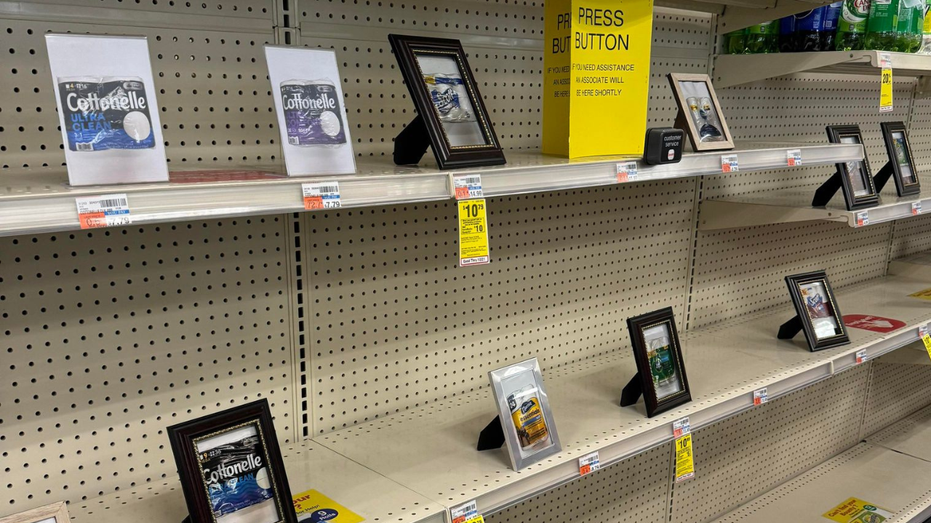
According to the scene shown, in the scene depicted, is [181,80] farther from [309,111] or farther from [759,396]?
[759,396]

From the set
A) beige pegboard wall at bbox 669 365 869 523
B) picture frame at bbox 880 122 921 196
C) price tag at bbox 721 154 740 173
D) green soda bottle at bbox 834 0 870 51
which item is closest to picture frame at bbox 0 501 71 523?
price tag at bbox 721 154 740 173

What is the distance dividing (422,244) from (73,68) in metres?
0.93

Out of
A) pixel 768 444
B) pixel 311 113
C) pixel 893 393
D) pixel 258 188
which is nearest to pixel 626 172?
pixel 311 113

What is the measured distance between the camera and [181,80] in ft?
4.63

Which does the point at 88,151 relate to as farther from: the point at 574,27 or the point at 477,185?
the point at 574,27

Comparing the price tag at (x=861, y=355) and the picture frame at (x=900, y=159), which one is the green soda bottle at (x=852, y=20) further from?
the price tag at (x=861, y=355)

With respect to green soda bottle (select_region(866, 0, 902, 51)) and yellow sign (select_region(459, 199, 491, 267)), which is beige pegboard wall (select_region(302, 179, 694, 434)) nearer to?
yellow sign (select_region(459, 199, 491, 267))

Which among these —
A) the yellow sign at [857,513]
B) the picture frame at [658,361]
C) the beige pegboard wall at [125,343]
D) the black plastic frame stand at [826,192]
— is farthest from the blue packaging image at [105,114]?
the yellow sign at [857,513]

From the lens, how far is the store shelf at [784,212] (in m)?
2.40

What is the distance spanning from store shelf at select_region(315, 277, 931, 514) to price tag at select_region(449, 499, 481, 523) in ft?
0.04

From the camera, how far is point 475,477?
1562 mm

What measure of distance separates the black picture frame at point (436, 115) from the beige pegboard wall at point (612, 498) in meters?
1.13

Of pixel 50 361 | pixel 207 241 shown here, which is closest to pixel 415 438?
pixel 207 241

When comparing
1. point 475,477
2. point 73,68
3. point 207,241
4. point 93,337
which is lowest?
point 475,477
